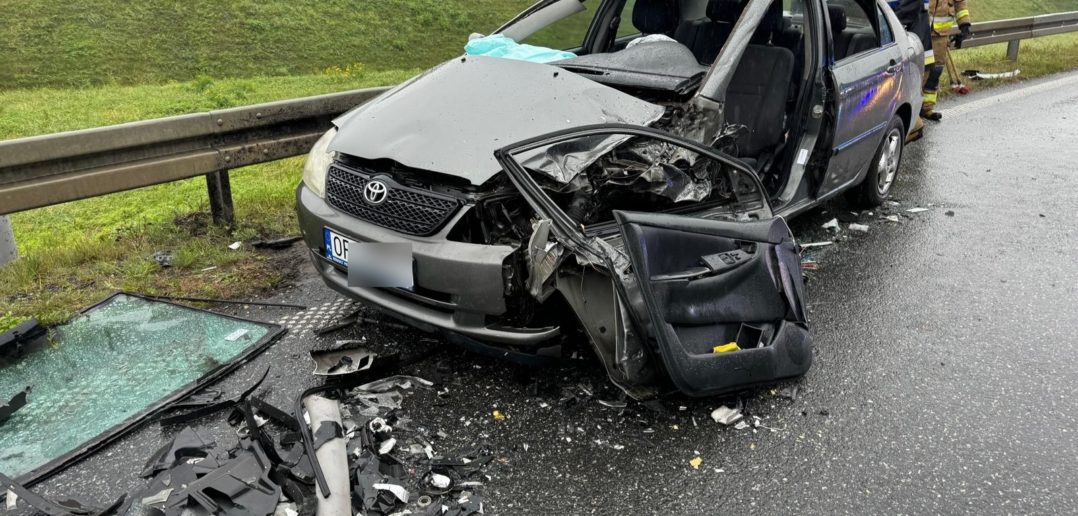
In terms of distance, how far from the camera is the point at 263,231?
512 centimetres

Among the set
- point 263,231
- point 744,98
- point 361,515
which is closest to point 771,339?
point 361,515

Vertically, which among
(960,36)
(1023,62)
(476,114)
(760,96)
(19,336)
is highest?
(476,114)

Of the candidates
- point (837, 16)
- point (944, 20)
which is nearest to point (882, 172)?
point (837, 16)

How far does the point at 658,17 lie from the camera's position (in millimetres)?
5664

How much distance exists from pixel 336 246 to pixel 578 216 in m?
1.08

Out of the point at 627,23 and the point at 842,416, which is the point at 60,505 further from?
the point at 627,23

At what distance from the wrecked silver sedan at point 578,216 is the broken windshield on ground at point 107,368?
2.21ft

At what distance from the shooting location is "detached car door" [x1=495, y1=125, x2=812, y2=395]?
9.59 feet

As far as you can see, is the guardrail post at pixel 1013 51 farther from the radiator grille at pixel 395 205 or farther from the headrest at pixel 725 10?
the radiator grille at pixel 395 205

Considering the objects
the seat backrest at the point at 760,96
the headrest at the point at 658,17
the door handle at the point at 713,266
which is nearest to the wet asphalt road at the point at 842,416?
the door handle at the point at 713,266

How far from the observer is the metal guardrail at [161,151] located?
3990 millimetres

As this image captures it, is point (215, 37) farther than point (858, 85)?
Yes

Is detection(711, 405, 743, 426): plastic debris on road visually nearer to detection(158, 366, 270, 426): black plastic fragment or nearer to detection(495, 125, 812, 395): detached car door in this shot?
detection(495, 125, 812, 395): detached car door


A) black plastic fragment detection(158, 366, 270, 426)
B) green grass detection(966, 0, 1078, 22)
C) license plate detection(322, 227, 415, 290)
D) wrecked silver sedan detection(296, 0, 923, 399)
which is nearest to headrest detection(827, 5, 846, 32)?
wrecked silver sedan detection(296, 0, 923, 399)
